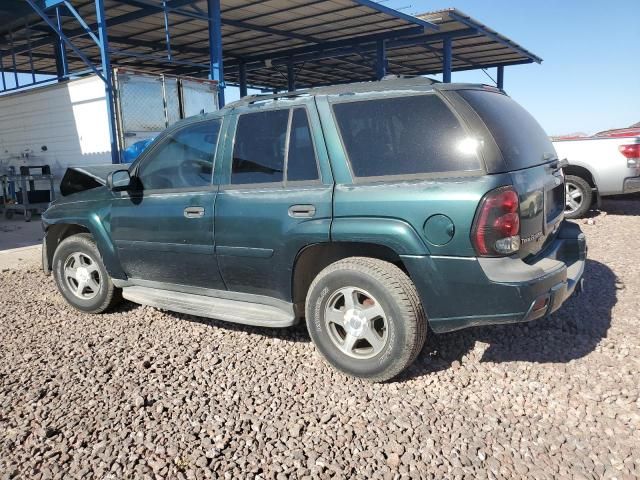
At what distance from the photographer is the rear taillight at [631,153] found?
773cm

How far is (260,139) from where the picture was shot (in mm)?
3594

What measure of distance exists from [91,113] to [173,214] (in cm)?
784

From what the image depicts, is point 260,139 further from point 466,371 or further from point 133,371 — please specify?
point 466,371

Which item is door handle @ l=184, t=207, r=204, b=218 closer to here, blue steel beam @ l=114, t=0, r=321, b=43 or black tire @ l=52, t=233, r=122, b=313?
black tire @ l=52, t=233, r=122, b=313

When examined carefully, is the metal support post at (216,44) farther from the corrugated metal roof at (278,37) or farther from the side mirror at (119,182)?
the side mirror at (119,182)

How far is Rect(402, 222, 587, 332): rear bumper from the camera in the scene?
2.75m

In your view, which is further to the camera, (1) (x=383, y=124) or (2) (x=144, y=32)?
(2) (x=144, y=32)

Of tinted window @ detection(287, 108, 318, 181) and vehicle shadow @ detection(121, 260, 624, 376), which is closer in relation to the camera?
tinted window @ detection(287, 108, 318, 181)

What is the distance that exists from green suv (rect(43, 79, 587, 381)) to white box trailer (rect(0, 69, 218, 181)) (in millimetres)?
6661

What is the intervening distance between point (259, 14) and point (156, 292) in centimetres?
1165

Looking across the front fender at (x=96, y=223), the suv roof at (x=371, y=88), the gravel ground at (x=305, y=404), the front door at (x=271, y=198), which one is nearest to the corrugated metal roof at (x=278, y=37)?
the front fender at (x=96, y=223)

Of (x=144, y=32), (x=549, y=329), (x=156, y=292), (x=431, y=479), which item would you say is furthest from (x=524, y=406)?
(x=144, y=32)

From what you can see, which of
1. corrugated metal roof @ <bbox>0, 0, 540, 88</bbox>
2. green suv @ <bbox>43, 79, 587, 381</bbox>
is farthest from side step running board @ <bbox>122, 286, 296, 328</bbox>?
corrugated metal roof @ <bbox>0, 0, 540, 88</bbox>

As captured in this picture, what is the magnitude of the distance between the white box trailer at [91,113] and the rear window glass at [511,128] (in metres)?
7.80
